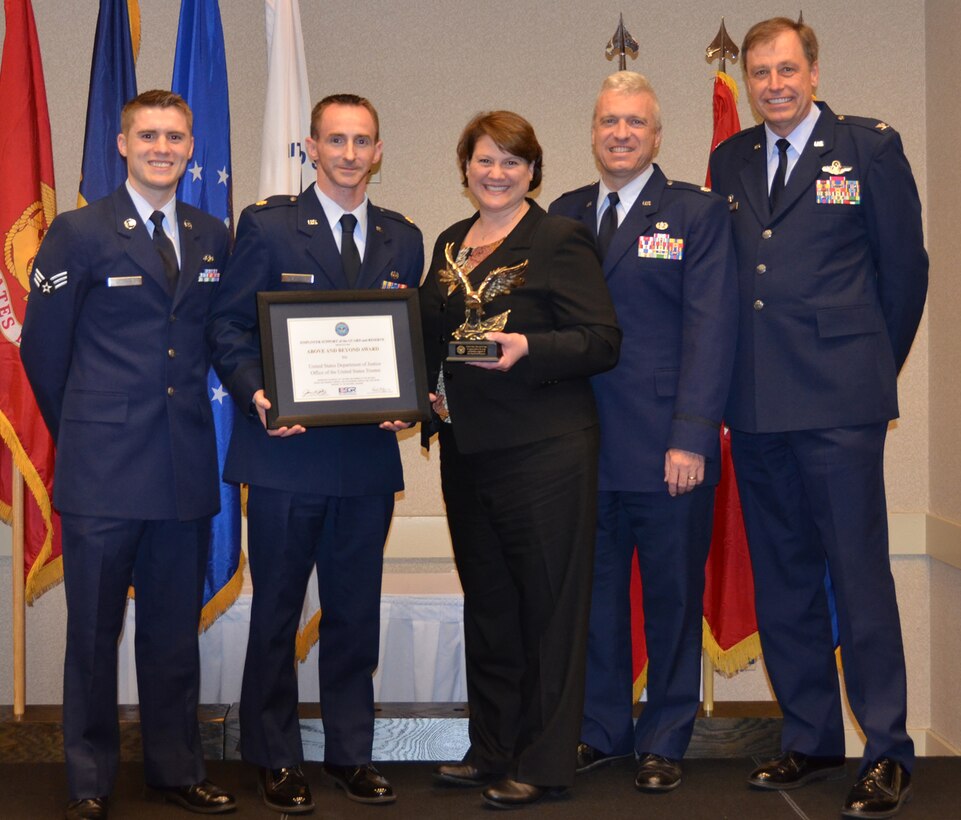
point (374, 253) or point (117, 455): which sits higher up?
point (374, 253)

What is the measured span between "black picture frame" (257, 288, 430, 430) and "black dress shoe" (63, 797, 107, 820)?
1002 millimetres

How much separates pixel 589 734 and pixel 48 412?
5.40 feet

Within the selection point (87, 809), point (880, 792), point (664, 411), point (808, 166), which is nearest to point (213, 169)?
point (664, 411)

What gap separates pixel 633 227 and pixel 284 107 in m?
1.54

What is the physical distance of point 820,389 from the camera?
8.84 ft

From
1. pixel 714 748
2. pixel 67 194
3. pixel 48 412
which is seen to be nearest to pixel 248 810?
pixel 48 412

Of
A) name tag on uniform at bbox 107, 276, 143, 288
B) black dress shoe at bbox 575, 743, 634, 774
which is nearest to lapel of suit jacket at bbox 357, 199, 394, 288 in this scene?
name tag on uniform at bbox 107, 276, 143, 288

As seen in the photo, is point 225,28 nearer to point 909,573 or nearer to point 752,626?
point 752,626

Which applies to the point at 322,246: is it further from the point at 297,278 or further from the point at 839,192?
the point at 839,192

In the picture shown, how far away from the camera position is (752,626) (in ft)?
11.5

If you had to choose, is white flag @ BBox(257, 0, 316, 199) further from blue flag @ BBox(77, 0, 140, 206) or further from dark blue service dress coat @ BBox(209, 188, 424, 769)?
dark blue service dress coat @ BBox(209, 188, 424, 769)

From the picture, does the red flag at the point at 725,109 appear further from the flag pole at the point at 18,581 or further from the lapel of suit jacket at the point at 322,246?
the flag pole at the point at 18,581

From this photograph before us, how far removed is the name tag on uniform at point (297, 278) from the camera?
8.75 feet

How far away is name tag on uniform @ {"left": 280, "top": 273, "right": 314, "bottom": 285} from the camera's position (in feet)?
8.75
